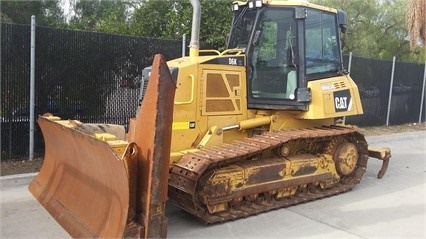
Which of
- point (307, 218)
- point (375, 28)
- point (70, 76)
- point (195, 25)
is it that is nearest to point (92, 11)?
point (375, 28)

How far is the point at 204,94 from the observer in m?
5.38

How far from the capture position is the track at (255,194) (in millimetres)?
4594

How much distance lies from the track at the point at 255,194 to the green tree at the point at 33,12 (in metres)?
12.4

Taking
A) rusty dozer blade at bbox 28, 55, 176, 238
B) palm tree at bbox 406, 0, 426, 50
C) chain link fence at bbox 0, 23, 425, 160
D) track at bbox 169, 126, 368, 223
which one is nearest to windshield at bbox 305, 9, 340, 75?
track at bbox 169, 126, 368, 223

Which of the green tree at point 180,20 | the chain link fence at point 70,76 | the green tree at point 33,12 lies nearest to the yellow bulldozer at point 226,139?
the chain link fence at point 70,76

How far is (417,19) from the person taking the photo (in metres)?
13.8

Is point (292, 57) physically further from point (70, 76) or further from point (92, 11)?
point (92, 11)

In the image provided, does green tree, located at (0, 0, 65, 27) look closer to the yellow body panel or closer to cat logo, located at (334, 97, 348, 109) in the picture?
the yellow body panel

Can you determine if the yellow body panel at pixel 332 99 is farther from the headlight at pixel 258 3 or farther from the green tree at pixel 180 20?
the green tree at pixel 180 20

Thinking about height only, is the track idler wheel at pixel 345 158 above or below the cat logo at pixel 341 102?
below

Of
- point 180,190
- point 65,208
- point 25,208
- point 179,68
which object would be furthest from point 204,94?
point 25,208

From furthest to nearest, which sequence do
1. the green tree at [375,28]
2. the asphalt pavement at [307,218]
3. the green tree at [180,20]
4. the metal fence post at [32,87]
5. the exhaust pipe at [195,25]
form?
1. the green tree at [375,28]
2. the green tree at [180,20]
3. the metal fence post at [32,87]
4. the exhaust pipe at [195,25]
5. the asphalt pavement at [307,218]

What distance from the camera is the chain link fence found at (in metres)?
7.16

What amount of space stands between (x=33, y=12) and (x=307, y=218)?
17.3 metres
